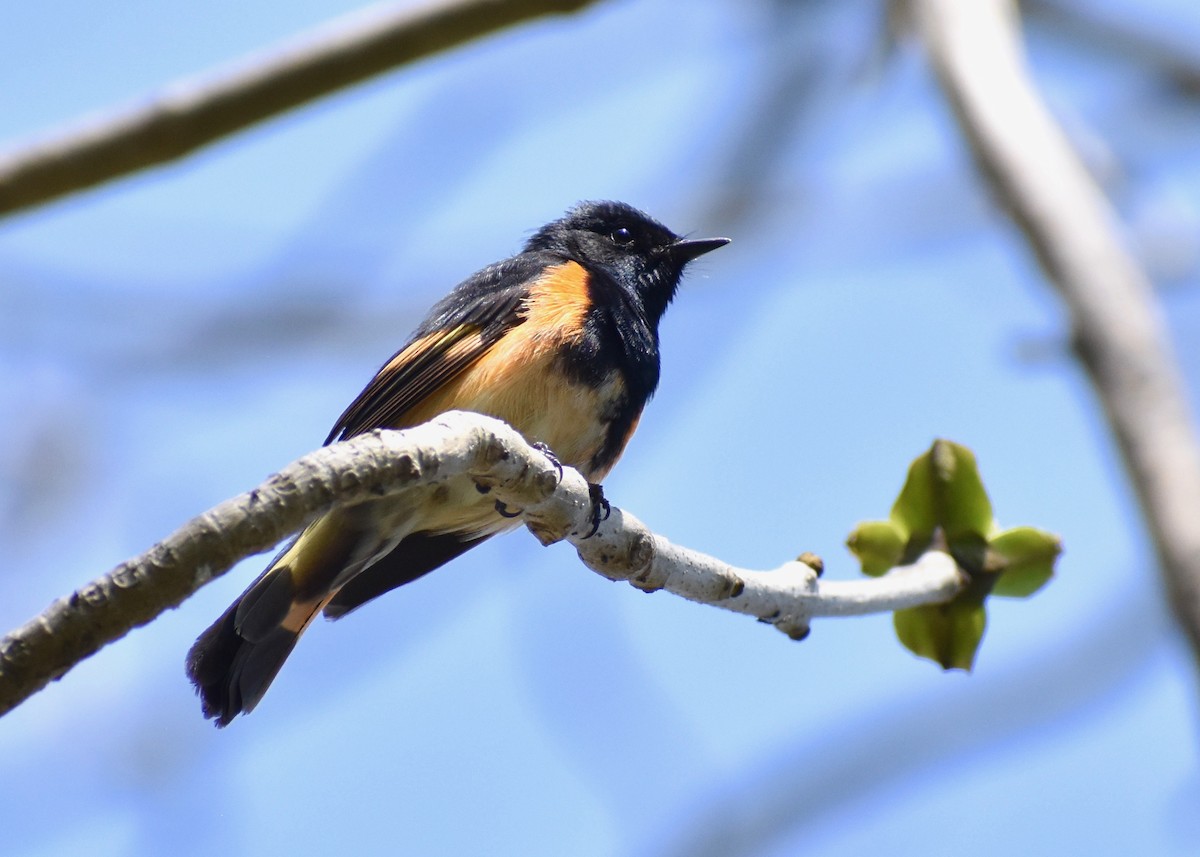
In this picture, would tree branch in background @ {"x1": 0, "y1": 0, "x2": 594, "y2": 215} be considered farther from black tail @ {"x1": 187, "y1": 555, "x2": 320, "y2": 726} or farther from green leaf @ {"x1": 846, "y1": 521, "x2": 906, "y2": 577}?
green leaf @ {"x1": 846, "y1": 521, "x2": 906, "y2": 577}

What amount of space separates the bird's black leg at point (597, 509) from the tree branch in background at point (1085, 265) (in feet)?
3.37

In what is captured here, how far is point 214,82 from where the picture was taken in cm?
331

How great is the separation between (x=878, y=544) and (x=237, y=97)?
198 cm

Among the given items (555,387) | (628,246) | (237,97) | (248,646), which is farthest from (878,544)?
(628,246)

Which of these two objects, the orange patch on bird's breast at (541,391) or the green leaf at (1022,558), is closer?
the green leaf at (1022,558)

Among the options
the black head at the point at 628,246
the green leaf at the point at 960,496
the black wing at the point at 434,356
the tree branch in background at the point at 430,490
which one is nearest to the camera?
the tree branch in background at the point at 430,490

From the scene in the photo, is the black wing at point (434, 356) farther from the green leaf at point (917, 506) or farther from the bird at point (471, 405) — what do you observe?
the green leaf at point (917, 506)

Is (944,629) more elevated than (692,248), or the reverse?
(692,248)

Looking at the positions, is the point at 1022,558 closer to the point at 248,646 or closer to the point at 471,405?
the point at 471,405

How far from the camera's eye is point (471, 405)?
380 centimetres

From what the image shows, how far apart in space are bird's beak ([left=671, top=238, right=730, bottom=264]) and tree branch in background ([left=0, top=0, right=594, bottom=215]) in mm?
1476

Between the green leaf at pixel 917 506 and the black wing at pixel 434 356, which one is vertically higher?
the black wing at pixel 434 356

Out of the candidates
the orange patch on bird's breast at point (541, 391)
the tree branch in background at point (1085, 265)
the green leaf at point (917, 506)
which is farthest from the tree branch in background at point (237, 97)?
the green leaf at point (917, 506)

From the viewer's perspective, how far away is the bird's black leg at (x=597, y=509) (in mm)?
2738
